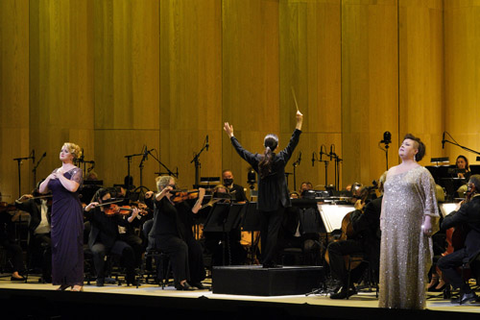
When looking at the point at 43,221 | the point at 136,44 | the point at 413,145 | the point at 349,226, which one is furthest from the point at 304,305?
the point at 136,44

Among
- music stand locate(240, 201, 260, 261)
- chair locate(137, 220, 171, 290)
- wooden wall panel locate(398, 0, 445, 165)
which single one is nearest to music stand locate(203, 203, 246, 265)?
music stand locate(240, 201, 260, 261)

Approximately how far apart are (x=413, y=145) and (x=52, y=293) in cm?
337

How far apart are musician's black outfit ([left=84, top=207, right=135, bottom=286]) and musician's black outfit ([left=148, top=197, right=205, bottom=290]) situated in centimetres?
41

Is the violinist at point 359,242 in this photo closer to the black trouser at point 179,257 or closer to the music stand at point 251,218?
the music stand at point 251,218

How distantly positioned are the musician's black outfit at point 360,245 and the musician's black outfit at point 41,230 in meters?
4.08

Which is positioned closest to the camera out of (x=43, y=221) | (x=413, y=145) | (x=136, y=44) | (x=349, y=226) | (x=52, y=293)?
(x=52, y=293)

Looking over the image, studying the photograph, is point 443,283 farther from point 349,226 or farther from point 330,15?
point 330,15

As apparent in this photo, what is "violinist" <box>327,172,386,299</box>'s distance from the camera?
8.24 m

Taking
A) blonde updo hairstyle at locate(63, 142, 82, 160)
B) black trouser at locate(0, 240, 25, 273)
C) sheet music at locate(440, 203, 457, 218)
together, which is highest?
blonde updo hairstyle at locate(63, 142, 82, 160)

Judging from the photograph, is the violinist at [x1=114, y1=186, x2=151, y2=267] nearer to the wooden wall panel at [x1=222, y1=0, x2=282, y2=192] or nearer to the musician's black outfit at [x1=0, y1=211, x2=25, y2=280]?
the musician's black outfit at [x1=0, y1=211, x2=25, y2=280]

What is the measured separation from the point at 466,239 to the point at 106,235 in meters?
4.46

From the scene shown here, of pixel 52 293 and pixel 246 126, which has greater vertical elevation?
pixel 246 126

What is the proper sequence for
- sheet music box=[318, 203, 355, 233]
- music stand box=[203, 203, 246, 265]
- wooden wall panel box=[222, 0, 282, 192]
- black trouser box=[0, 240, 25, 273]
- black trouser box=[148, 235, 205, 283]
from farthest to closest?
wooden wall panel box=[222, 0, 282, 192]
black trouser box=[0, 240, 25, 273]
music stand box=[203, 203, 246, 265]
black trouser box=[148, 235, 205, 283]
sheet music box=[318, 203, 355, 233]

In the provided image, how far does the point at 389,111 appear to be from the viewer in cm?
1584
